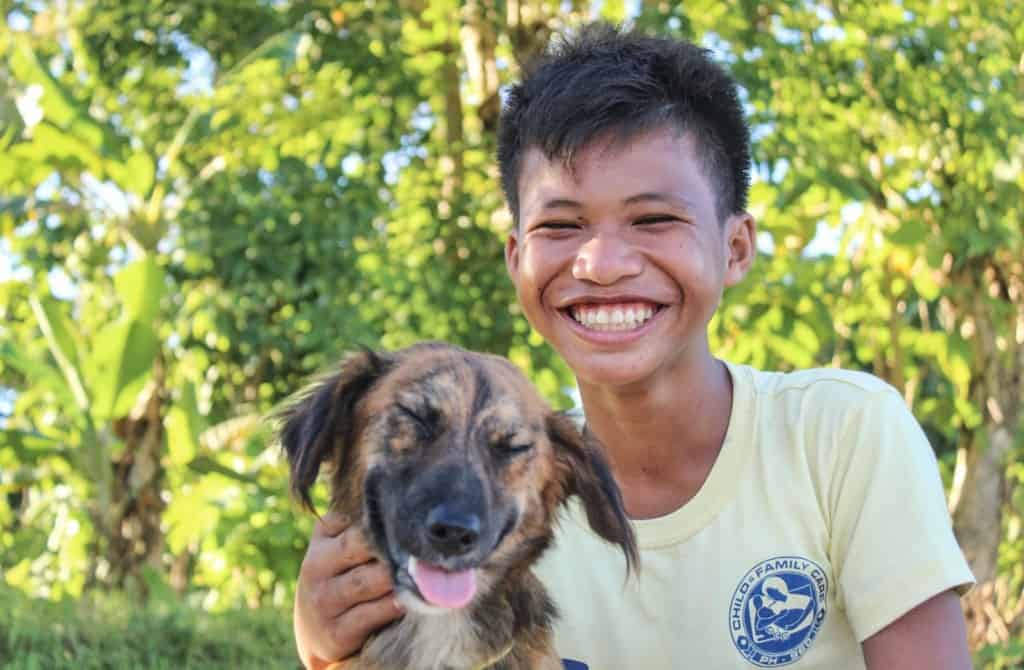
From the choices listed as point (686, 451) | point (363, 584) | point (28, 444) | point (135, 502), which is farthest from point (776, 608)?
point (28, 444)

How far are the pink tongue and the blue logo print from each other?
88 centimetres

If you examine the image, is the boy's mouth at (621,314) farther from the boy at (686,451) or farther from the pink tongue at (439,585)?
the pink tongue at (439,585)

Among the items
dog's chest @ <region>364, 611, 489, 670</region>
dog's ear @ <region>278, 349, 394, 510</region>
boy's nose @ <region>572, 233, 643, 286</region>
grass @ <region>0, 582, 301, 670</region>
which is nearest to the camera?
dog's ear @ <region>278, 349, 394, 510</region>

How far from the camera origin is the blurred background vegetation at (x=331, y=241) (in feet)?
23.4

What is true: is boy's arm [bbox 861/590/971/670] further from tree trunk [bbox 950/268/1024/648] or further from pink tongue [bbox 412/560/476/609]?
tree trunk [bbox 950/268/1024/648]

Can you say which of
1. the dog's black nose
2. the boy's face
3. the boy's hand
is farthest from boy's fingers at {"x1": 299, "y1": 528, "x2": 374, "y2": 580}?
the boy's face

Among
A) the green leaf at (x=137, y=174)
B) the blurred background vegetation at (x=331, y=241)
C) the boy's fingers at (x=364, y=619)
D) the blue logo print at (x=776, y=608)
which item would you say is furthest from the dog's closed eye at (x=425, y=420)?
the green leaf at (x=137, y=174)

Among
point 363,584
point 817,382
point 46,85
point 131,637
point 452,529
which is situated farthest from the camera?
point 46,85

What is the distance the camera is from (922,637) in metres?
3.00

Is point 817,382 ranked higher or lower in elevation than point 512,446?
higher

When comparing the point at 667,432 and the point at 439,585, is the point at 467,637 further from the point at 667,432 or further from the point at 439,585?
the point at 667,432

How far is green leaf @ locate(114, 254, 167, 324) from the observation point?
7.11 metres

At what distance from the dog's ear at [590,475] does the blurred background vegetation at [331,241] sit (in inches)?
147

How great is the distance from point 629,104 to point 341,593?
1.48m
